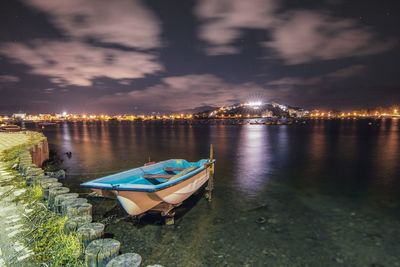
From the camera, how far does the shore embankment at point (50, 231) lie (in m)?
4.72

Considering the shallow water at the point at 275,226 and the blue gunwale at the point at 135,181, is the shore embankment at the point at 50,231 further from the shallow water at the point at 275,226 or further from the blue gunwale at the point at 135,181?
the shallow water at the point at 275,226

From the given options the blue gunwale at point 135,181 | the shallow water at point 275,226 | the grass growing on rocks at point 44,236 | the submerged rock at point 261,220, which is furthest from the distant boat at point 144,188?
the submerged rock at point 261,220

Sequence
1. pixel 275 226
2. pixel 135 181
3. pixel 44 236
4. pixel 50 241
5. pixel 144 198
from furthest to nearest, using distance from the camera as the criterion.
Answer: pixel 135 181
pixel 275 226
pixel 144 198
pixel 44 236
pixel 50 241

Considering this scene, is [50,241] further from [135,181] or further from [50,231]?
[135,181]

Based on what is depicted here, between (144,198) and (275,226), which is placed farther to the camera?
(275,226)

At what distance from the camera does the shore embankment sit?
4.72 metres

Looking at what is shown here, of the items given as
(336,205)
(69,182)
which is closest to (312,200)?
(336,205)

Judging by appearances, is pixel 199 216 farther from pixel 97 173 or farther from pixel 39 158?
pixel 39 158

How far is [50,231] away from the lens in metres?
6.39

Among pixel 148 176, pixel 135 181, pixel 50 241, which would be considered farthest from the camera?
pixel 148 176

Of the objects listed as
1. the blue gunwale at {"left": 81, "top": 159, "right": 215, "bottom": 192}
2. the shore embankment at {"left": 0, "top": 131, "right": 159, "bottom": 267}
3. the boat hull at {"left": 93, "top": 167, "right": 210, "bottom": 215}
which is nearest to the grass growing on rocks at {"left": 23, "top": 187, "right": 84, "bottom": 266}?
the shore embankment at {"left": 0, "top": 131, "right": 159, "bottom": 267}

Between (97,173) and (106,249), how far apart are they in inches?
707

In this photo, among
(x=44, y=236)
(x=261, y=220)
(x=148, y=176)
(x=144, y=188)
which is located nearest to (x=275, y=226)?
(x=261, y=220)

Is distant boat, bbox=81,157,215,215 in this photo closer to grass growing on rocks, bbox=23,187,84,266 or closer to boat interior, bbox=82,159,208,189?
boat interior, bbox=82,159,208,189
